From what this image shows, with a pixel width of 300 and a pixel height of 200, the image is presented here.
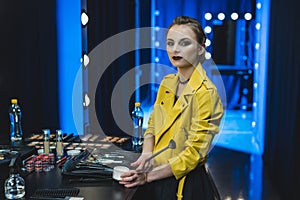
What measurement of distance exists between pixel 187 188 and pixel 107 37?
3.47 m

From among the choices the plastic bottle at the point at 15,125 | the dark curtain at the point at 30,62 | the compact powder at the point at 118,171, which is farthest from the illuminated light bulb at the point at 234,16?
the compact powder at the point at 118,171

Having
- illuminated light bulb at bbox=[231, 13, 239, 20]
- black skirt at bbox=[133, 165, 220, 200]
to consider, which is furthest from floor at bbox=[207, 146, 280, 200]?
illuminated light bulb at bbox=[231, 13, 239, 20]

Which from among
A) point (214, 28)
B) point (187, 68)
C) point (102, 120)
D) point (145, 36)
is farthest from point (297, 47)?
point (145, 36)

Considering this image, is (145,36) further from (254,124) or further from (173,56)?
(173,56)

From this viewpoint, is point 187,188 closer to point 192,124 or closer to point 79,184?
point 192,124

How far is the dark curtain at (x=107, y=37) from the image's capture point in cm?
448

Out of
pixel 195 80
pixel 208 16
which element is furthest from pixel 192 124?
pixel 208 16

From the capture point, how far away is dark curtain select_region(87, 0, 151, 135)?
4.48 m

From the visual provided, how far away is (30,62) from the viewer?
3564 millimetres

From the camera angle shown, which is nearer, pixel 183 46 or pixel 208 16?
pixel 183 46

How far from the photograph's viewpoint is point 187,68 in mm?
1521

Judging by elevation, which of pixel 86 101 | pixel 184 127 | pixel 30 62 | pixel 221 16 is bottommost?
pixel 86 101

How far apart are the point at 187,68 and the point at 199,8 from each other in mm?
4155

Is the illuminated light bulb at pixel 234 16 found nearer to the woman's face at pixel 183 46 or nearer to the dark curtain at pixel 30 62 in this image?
the dark curtain at pixel 30 62
